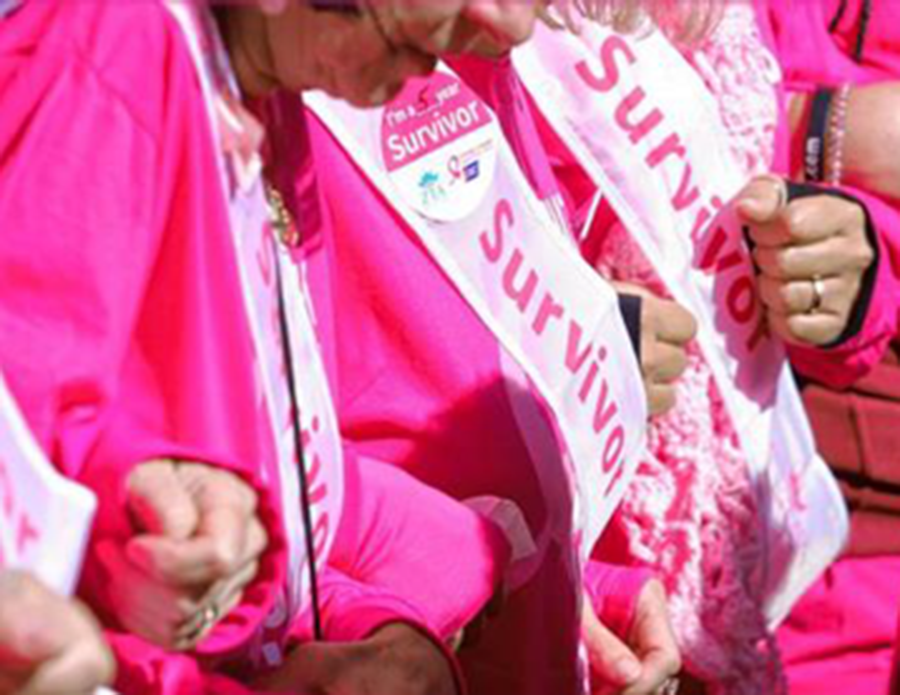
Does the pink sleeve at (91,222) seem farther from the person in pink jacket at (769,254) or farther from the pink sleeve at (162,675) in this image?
the person in pink jacket at (769,254)

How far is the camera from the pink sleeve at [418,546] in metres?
1.08

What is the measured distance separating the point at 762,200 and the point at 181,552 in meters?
0.72

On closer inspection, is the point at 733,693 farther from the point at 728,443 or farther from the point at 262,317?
the point at 262,317

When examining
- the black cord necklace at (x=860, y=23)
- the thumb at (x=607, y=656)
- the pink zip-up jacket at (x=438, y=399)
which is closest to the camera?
the pink zip-up jacket at (x=438, y=399)

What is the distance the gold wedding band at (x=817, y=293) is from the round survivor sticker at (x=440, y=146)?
323mm

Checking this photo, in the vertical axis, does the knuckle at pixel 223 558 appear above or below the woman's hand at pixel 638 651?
above

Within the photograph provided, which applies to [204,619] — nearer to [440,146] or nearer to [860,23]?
[440,146]

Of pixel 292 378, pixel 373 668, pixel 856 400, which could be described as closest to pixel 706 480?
pixel 856 400

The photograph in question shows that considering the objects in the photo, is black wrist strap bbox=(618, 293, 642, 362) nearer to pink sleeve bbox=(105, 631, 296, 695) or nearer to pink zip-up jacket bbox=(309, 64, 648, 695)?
pink zip-up jacket bbox=(309, 64, 648, 695)

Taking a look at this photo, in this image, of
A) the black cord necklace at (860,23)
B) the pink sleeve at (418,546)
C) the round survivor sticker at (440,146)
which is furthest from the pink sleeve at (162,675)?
the black cord necklace at (860,23)

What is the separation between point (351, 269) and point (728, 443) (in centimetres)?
39

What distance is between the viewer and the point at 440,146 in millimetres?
1151

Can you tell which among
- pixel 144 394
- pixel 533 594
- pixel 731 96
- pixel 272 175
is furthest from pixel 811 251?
pixel 144 394

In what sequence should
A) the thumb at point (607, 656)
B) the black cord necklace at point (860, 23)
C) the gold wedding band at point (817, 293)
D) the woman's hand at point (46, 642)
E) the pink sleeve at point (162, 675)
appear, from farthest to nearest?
the black cord necklace at point (860, 23) < the gold wedding band at point (817, 293) < the thumb at point (607, 656) < the pink sleeve at point (162, 675) < the woman's hand at point (46, 642)
